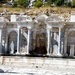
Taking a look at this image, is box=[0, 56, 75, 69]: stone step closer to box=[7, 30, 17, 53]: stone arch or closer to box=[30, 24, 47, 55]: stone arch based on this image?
box=[30, 24, 47, 55]: stone arch

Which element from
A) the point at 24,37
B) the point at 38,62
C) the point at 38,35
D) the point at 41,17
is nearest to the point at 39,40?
the point at 38,35

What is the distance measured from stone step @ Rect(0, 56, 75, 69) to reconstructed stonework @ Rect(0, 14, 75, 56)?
318 centimetres

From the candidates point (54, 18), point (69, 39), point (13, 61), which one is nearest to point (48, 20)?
point (54, 18)

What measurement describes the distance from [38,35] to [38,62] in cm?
599

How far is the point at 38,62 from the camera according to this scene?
32.2m

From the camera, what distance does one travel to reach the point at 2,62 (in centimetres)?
3362

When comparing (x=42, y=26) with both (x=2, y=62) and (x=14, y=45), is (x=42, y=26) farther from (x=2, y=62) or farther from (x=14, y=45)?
(x=2, y=62)

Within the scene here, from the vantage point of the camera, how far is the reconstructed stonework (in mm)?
35562

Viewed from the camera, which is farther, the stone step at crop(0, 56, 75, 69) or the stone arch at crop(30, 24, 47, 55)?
the stone arch at crop(30, 24, 47, 55)

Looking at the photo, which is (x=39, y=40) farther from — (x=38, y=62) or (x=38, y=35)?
(x=38, y=62)

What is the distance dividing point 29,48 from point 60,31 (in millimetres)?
3733

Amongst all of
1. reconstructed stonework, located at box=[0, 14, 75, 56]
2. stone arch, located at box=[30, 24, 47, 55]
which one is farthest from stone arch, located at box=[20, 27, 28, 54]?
stone arch, located at box=[30, 24, 47, 55]

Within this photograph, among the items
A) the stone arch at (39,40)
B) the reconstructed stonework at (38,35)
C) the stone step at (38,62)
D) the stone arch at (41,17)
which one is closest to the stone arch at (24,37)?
the reconstructed stonework at (38,35)

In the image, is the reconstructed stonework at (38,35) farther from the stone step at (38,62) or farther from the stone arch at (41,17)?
the stone step at (38,62)
